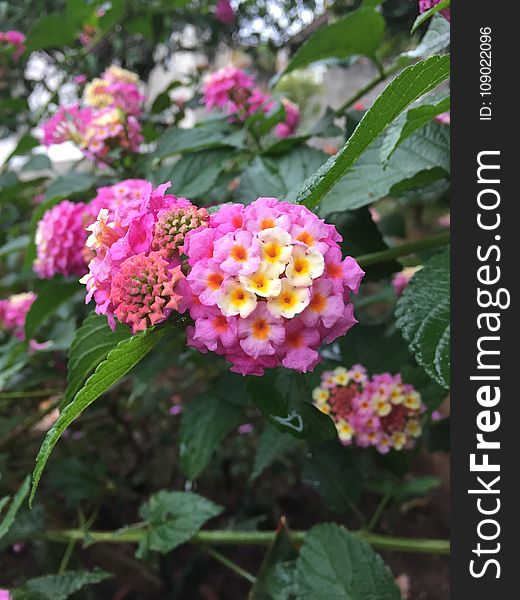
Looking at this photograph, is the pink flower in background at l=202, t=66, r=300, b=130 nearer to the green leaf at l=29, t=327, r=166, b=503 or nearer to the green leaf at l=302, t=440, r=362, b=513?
the green leaf at l=302, t=440, r=362, b=513

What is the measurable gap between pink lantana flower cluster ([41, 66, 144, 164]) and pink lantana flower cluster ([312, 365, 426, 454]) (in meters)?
0.50

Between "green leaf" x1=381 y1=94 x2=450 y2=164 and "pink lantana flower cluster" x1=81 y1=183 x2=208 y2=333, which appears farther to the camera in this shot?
"green leaf" x1=381 y1=94 x2=450 y2=164

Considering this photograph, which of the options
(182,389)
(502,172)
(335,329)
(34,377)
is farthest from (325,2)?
(335,329)

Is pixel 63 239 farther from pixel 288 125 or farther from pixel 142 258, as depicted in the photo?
pixel 288 125

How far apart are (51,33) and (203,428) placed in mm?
916

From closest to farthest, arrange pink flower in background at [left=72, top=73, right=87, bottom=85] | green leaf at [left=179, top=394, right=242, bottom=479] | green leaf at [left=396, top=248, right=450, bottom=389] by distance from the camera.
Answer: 1. green leaf at [left=396, top=248, right=450, bottom=389]
2. green leaf at [left=179, top=394, right=242, bottom=479]
3. pink flower in background at [left=72, top=73, right=87, bottom=85]

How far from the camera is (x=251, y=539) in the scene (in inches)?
32.4

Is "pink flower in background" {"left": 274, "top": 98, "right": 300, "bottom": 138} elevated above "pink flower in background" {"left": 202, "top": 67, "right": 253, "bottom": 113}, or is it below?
above

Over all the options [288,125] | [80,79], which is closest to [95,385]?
[288,125]

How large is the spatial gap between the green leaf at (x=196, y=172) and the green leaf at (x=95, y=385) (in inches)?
17.3

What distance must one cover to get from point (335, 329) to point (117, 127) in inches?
25.3

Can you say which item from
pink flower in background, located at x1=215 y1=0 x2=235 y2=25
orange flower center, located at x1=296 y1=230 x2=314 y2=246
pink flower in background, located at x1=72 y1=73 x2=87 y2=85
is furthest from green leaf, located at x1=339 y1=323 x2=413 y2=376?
pink flower in background, located at x1=215 y1=0 x2=235 y2=25

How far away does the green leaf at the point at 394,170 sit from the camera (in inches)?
28.0

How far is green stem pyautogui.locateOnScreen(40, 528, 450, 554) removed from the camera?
75cm
